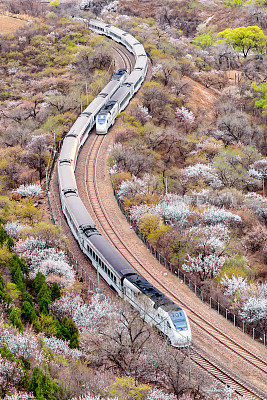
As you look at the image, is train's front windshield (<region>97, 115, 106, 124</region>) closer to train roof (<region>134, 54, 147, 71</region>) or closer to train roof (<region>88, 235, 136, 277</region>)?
train roof (<region>134, 54, 147, 71</region>)

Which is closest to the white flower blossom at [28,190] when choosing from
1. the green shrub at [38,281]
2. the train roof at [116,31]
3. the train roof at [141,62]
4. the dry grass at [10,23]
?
the green shrub at [38,281]

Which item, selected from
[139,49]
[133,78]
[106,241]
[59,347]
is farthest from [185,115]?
[59,347]

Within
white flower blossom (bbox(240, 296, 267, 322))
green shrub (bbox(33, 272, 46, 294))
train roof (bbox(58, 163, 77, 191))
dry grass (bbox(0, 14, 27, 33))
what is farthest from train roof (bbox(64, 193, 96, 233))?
dry grass (bbox(0, 14, 27, 33))

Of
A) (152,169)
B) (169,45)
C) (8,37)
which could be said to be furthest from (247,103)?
(8,37)

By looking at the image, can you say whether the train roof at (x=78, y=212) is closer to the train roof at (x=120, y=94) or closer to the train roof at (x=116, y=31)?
the train roof at (x=120, y=94)

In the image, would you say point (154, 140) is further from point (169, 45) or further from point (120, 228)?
point (169, 45)
